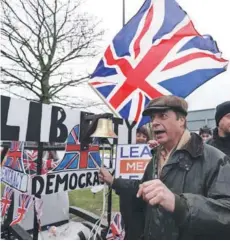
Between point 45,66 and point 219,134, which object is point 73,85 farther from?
point 219,134

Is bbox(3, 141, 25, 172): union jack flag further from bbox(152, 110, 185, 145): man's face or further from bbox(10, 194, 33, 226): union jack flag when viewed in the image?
bbox(152, 110, 185, 145): man's face

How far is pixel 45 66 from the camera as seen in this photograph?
36.3ft

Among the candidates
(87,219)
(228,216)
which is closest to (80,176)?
(228,216)

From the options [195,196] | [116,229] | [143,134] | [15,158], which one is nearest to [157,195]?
[195,196]

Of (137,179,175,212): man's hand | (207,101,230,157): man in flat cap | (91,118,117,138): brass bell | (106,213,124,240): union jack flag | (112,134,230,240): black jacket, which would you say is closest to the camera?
(137,179,175,212): man's hand

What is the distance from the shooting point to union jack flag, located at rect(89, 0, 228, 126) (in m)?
3.61

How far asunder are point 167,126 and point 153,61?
2043 mm

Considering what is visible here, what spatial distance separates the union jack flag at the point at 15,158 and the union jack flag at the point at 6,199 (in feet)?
0.67

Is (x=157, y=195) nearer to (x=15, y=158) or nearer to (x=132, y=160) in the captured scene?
(x=15, y=158)

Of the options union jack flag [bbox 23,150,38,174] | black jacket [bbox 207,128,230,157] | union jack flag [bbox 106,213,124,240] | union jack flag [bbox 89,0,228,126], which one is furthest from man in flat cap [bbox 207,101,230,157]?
union jack flag [bbox 23,150,38,174]

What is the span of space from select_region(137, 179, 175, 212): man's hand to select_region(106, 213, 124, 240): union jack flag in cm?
156

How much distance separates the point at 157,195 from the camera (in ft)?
4.37

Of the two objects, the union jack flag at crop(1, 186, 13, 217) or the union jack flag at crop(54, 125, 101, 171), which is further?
the union jack flag at crop(1, 186, 13, 217)

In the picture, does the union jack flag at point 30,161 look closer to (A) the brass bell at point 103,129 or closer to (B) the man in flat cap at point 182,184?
(A) the brass bell at point 103,129
